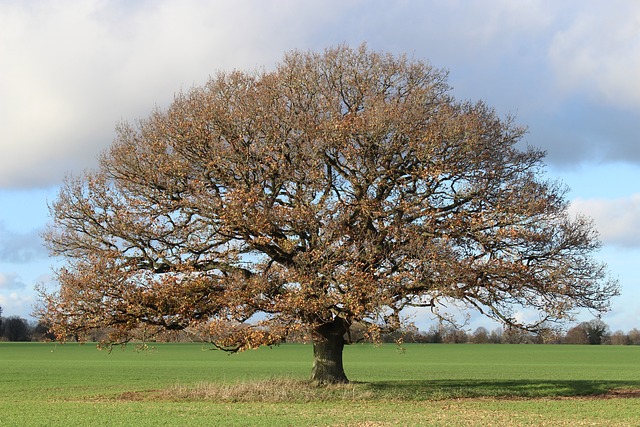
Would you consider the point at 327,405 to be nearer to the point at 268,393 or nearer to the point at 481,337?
the point at 268,393

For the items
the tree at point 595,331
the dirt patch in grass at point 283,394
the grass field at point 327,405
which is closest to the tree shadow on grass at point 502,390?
the grass field at point 327,405

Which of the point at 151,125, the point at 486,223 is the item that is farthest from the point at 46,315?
the point at 486,223

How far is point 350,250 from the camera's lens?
29.3 metres

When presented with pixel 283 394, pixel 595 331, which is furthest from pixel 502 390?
pixel 595 331

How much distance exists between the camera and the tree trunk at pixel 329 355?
33.3m

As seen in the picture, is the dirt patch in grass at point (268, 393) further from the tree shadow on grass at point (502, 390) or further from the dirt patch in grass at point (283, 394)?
the tree shadow on grass at point (502, 390)

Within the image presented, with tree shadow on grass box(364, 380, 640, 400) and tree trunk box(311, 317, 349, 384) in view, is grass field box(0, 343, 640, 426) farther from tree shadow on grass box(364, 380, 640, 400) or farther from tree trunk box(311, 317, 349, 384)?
tree trunk box(311, 317, 349, 384)

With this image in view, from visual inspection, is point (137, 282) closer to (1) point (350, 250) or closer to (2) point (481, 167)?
(1) point (350, 250)

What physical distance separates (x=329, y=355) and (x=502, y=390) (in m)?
9.01

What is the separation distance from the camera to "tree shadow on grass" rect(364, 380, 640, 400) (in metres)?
33.7

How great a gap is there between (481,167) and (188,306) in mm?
13257

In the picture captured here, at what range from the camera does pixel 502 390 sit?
36.4 metres

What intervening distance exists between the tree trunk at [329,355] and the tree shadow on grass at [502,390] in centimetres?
180

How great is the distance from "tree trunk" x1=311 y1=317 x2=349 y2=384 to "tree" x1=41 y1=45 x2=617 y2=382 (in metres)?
0.22
